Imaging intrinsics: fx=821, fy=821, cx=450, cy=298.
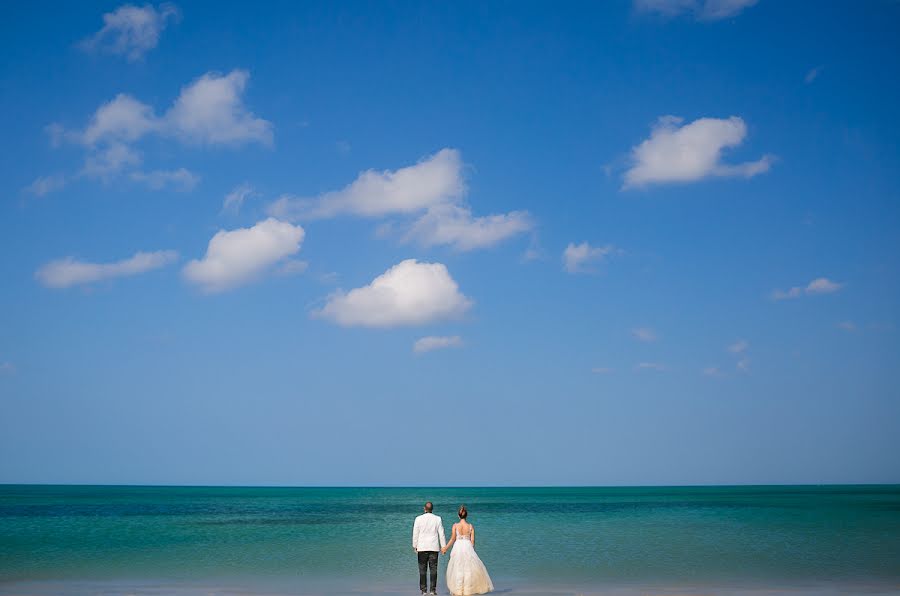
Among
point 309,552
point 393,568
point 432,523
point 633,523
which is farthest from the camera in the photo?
point 633,523

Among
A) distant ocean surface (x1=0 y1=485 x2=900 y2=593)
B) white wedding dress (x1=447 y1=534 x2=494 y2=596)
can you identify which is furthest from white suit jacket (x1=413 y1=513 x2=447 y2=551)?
distant ocean surface (x1=0 y1=485 x2=900 y2=593)

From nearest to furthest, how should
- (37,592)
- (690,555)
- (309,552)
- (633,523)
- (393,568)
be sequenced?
(37,592) < (393,568) < (690,555) < (309,552) < (633,523)

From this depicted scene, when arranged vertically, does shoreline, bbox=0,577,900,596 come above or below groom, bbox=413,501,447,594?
below

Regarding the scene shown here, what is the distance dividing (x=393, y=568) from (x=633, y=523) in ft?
96.6

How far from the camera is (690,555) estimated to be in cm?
2795

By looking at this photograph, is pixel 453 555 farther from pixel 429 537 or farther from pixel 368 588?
pixel 368 588

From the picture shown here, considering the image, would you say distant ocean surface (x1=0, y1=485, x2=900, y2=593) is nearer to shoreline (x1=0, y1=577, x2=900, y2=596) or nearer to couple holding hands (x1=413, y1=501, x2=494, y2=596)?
shoreline (x1=0, y1=577, x2=900, y2=596)

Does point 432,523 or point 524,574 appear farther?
point 524,574

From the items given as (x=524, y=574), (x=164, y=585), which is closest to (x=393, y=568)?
(x=524, y=574)

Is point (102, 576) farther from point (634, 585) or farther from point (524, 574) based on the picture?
point (634, 585)

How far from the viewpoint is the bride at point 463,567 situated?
639 inches

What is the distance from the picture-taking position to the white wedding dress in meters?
16.2

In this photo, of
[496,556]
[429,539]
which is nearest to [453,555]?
[429,539]

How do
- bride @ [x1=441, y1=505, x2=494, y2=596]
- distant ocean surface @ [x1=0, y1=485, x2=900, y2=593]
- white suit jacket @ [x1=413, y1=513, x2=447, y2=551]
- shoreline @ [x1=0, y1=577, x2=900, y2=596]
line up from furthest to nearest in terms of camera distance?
distant ocean surface @ [x1=0, y1=485, x2=900, y2=593]
shoreline @ [x1=0, y1=577, x2=900, y2=596]
bride @ [x1=441, y1=505, x2=494, y2=596]
white suit jacket @ [x1=413, y1=513, x2=447, y2=551]
